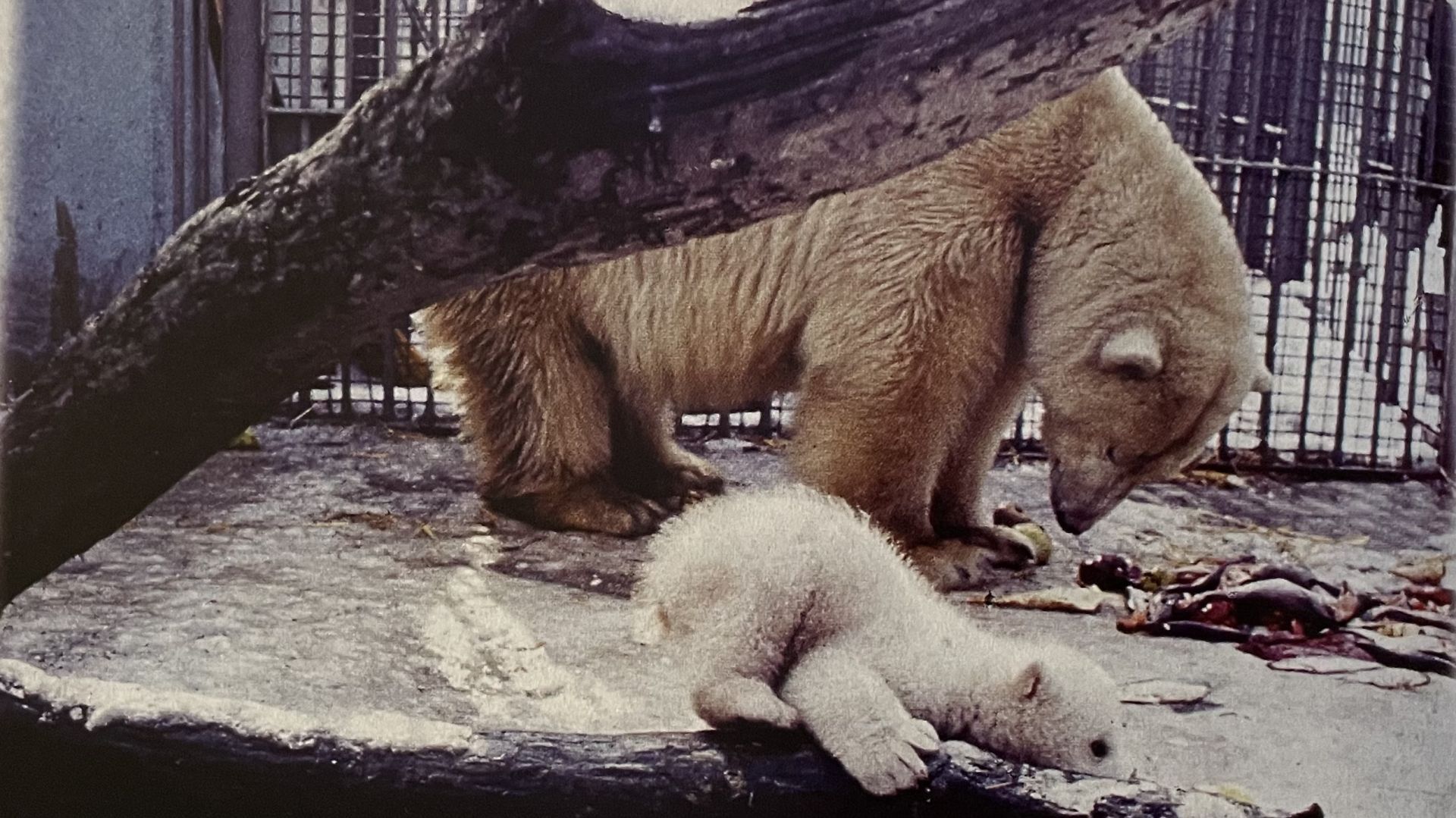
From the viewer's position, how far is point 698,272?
220 centimetres

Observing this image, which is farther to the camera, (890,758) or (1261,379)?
(1261,379)

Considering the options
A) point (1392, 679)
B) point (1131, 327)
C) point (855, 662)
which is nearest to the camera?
point (855, 662)

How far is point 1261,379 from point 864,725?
1.09 m

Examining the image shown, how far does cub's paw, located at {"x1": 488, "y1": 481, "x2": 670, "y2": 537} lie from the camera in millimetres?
2057

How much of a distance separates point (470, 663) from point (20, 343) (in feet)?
1.96

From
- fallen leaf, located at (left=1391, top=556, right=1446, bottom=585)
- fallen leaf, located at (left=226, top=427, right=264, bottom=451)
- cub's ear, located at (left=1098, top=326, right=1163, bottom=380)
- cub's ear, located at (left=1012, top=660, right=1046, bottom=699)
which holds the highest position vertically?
cub's ear, located at (left=1098, top=326, right=1163, bottom=380)

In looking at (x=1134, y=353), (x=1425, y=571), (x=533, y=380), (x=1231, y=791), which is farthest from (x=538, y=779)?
(x=533, y=380)

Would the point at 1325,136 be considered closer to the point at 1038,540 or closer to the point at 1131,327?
the point at 1131,327

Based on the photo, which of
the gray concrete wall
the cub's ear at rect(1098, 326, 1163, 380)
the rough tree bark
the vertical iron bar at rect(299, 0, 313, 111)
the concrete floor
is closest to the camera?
the rough tree bark

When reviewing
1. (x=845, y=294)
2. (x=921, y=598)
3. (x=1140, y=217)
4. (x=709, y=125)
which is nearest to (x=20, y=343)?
(x=709, y=125)

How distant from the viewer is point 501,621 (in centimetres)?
151

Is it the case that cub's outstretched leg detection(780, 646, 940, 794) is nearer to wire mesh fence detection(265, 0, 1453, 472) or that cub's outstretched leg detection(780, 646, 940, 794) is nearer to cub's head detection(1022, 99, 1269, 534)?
wire mesh fence detection(265, 0, 1453, 472)

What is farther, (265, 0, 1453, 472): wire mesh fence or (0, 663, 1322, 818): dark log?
(265, 0, 1453, 472): wire mesh fence

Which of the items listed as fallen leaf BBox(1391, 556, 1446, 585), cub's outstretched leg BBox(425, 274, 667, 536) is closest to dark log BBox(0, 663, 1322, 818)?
fallen leaf BBox(1391, 556, 1446, 585)
